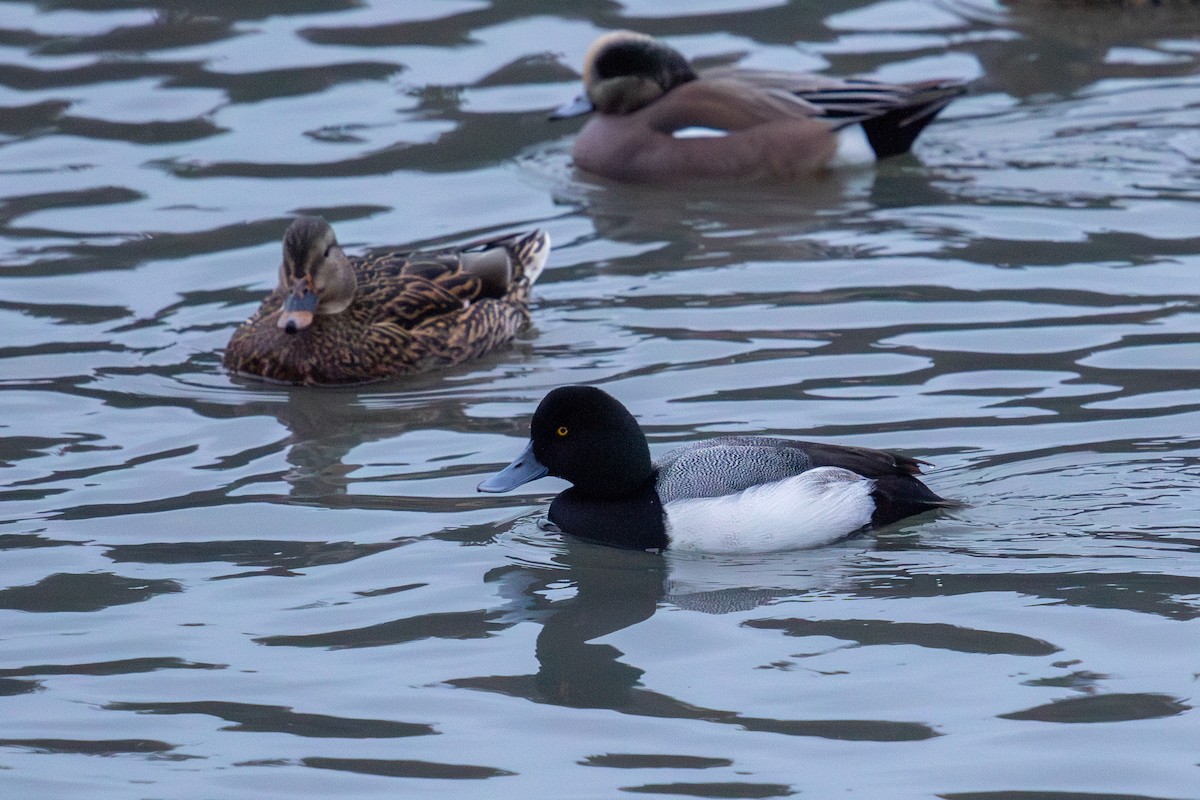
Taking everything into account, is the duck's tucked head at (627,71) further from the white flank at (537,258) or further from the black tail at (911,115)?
the white flank at (537,258)

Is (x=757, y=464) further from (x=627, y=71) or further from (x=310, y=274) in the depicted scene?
(x=627, y=71)

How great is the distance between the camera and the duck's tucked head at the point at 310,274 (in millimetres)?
9195

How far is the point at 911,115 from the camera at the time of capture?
12.7 meters

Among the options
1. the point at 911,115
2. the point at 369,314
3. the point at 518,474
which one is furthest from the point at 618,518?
the point at 911,115

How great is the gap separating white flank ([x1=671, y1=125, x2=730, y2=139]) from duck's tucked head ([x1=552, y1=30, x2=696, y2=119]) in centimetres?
52

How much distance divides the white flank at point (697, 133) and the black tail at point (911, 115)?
38.7 inches

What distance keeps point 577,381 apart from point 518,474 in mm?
1860

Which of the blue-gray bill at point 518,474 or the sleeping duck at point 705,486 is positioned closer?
the sleeping duck at point 705,486

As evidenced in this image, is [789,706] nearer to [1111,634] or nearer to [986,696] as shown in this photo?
[986,696]

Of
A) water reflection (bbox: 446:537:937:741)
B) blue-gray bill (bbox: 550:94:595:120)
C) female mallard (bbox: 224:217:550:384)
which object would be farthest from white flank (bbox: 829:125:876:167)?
water reflection (bbox: 446:537:937:741)

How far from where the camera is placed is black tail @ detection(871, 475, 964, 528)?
6.92 m

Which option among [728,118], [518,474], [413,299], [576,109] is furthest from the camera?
[576,109]

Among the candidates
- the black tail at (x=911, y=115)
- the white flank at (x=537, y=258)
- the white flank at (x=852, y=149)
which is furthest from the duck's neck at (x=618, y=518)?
the black tail at (x=911, y=115)

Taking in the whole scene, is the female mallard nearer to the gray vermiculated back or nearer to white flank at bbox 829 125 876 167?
the gray vermiculated back
